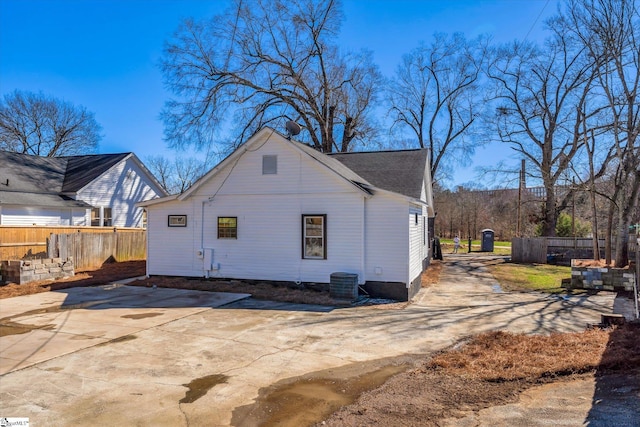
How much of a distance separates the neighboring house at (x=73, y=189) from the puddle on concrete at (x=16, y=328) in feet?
44.4

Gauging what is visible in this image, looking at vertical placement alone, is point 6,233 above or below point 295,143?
below

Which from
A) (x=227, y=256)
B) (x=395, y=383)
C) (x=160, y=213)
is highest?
(x=160, y=213)

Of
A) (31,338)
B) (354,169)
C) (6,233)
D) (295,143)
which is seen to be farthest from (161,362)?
(6,233)

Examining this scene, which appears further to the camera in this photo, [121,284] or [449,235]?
[449,235]

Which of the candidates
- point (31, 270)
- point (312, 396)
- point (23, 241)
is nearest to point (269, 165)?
point (31, 270)

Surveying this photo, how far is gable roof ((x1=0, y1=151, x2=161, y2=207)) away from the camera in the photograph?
20.2 m

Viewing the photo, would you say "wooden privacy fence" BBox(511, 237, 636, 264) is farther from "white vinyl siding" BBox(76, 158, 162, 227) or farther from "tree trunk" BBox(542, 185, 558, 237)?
"white vinyl siding" BBox(76, 158, 162, 227)

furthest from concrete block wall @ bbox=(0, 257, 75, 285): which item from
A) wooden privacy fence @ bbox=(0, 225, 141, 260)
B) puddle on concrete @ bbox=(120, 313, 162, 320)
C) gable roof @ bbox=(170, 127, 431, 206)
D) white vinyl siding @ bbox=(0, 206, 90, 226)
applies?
white vinyl siding @ bbox=(0, 206, 90, 226)

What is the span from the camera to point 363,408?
4.23 metres

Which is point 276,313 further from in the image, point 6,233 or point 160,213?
point 6,233

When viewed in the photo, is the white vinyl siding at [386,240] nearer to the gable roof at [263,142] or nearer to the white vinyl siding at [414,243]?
the white vinyl siding at [414,243]

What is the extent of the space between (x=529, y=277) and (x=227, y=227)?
465 inches

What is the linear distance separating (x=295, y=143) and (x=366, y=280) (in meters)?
4.43

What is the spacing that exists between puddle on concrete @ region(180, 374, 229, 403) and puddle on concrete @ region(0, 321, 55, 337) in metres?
4.27
